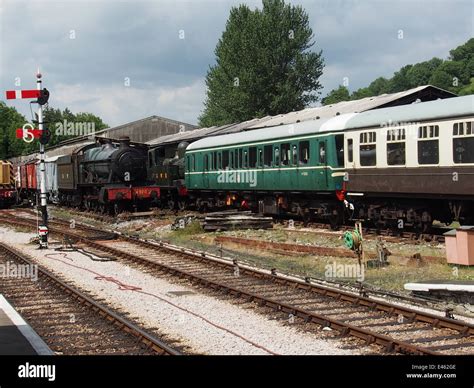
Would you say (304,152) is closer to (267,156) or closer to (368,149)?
(267,156)

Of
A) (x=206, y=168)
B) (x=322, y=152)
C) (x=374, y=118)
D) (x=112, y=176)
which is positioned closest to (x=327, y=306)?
(x=374, y=118)

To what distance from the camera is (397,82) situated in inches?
3994

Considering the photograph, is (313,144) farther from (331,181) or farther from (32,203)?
(32,203)

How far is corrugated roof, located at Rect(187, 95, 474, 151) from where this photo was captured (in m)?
14.4

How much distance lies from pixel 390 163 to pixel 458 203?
2.27m

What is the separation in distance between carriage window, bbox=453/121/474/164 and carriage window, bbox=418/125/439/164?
1.98ft

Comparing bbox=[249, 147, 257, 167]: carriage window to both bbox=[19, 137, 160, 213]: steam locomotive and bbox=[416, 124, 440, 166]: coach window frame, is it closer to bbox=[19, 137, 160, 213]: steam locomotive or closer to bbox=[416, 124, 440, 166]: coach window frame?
bbox=[19, 137, 160, 213]: steam locomotive

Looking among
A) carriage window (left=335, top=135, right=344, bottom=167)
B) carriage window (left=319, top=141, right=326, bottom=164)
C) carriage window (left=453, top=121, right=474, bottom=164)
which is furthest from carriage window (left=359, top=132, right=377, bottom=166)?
carriage window (left=453, top=121, right=474, bottom=164)

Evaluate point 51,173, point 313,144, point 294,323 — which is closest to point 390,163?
point 313,144

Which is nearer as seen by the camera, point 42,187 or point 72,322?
point 72,322

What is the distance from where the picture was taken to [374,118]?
17281 millimetres

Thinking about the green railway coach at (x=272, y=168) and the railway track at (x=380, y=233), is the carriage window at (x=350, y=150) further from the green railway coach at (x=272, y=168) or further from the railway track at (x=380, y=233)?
the railway track at (x=380, y=233)

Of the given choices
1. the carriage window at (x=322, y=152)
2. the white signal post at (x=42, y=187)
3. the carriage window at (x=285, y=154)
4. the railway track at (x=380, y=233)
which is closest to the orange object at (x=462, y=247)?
the railway track at (x=380, y=233)

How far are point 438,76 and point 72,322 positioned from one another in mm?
75707
